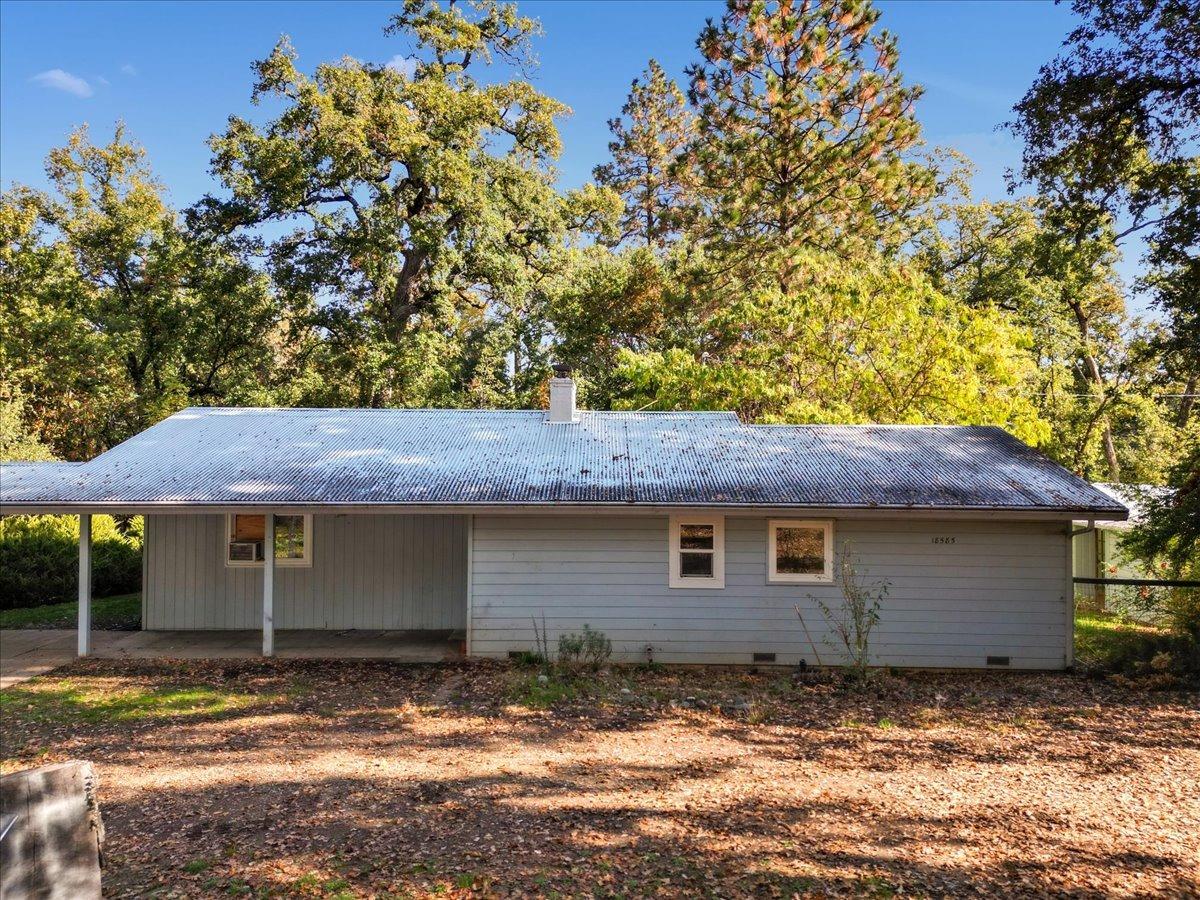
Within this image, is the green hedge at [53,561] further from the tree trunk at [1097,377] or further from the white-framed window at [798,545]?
the tree trunk at [1097,377]

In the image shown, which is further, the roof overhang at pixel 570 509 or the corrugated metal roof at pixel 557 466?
the corrugated metal roof at pixel 557 466

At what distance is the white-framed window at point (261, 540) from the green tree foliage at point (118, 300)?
9843 millimetres

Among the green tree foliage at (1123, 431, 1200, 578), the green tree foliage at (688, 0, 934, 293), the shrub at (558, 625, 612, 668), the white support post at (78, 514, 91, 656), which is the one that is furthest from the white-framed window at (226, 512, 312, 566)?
the green tree foliage at (688, 0, 934, 293)

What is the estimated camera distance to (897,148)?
65.0 feet

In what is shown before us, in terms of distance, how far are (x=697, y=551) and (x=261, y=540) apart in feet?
21.9

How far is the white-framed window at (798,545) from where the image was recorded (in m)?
10.1

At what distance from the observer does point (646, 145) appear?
96.0 ft

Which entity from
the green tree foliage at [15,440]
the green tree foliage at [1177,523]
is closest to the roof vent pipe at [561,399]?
the green tree foliage at [1177,523]

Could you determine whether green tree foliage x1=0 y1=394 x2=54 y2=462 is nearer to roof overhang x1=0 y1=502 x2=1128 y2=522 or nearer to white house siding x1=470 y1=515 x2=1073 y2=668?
roof overhang x1=0 y1=502 x2=1128 y2=522

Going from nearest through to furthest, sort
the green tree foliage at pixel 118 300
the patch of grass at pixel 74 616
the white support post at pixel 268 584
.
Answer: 1. the white support post at pixel 268 584
2. the patch of grass at pixel 74 616
3. the green tree foliage at pixel 118 300

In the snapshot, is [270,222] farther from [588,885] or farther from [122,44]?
[588,885]

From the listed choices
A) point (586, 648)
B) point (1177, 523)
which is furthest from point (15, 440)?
point (1177, 523)

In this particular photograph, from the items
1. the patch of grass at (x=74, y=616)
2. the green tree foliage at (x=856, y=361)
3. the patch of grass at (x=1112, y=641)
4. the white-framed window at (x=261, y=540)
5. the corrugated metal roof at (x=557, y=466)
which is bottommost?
the patch of grass at (x=74, y=616)

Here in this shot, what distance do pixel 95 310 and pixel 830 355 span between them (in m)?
18.8
